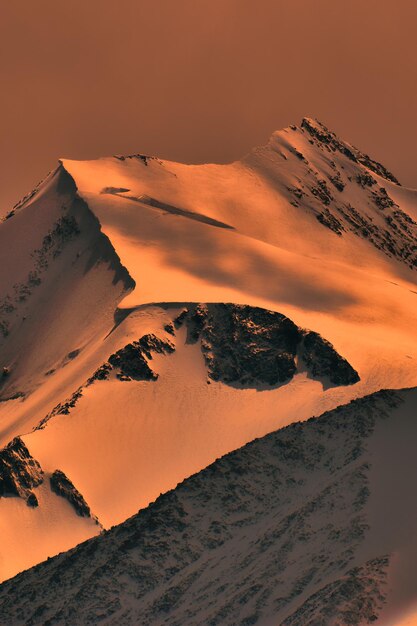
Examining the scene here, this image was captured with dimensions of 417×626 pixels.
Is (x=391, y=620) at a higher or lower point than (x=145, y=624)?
lower

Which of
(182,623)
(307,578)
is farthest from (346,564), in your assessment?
(182,623)

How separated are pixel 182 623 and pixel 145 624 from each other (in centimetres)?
495

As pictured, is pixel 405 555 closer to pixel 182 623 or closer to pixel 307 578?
pixel 307 578

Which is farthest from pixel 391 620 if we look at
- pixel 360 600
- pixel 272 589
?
pixel 272 589

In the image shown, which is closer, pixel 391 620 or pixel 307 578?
pixel 391 620

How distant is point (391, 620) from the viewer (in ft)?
603

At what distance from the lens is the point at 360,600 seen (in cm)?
Result: 18750

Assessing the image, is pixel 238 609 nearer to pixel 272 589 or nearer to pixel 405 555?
pixel 272 589

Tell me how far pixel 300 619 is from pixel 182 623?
15616 millimetres

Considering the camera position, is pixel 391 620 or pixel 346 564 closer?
pixel 391 620

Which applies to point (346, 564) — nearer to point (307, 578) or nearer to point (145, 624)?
point (307, 578)

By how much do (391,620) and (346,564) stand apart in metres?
14.6

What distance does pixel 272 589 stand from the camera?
7795 inches

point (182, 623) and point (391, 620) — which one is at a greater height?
point (182, 623)
